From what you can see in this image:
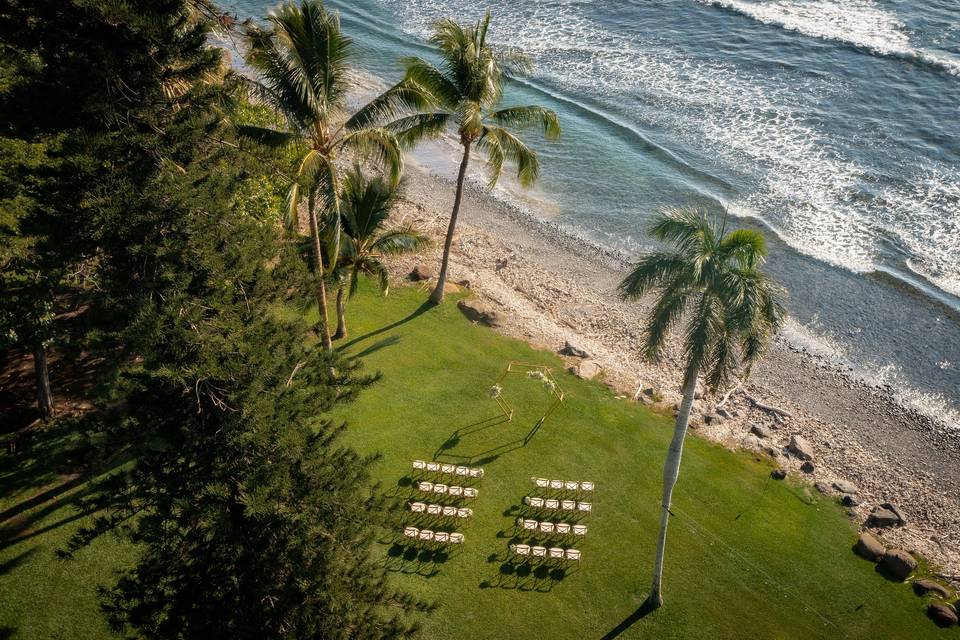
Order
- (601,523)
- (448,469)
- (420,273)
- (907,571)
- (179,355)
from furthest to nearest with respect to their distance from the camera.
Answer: (420,273), (448,469), (601,523), (907,571), (179,355)

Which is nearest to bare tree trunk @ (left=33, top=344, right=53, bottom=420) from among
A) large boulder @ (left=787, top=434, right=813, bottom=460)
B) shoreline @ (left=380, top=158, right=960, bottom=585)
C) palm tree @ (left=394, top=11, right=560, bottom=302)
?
palm tree @ (left=394, top=11, right=560, bottom=302)

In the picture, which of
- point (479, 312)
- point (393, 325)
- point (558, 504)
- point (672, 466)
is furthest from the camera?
point (479, 312)

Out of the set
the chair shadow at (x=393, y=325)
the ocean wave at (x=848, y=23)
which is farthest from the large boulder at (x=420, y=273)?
the ocean wave at (x=848, y=23)

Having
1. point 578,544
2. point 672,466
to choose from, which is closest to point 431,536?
point 578,544

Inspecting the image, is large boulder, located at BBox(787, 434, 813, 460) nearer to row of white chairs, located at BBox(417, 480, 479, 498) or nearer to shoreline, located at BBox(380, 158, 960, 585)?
shoreline, located at BBox(380, 158, 960, 585)

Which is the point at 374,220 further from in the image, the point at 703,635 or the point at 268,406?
the point at 703,635

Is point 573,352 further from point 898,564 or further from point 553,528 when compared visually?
point 898,564

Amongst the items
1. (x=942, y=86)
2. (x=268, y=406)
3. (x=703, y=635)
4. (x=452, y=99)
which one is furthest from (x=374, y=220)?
(x=942, y=86)

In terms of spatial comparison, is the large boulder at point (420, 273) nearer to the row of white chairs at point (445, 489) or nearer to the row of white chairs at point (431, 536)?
the row of white chairs at point (445, 489)
